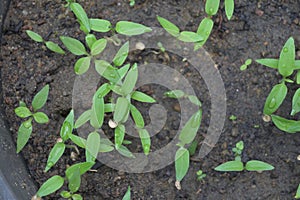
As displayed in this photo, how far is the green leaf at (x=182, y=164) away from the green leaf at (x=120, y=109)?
8.1 inches

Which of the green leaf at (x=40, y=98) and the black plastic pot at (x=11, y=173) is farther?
the green leaf at (x=40, y=98)

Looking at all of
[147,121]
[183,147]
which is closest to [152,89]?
[147,121]

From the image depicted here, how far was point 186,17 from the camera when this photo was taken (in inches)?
67.7

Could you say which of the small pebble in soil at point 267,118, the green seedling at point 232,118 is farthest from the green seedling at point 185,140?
the small pebble in soil at point 267,118

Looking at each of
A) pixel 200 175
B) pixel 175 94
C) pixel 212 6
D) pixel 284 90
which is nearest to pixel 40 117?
pixel 175 94

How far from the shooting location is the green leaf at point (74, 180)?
61.2 inches

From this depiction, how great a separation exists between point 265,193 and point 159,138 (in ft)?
1.19

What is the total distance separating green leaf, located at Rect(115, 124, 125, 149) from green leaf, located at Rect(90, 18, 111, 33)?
29 cm

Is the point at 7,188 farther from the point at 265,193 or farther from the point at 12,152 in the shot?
the point at 265,193

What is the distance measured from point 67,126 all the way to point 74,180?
0.53ft

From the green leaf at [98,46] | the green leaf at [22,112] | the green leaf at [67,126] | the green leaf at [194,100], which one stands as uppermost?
the green leaf at [98,46]

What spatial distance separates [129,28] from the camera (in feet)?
5.35

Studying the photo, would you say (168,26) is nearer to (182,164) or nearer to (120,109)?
(120,109)

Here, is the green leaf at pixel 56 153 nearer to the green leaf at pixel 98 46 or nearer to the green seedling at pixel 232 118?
the green leaf at pixel 98 46
